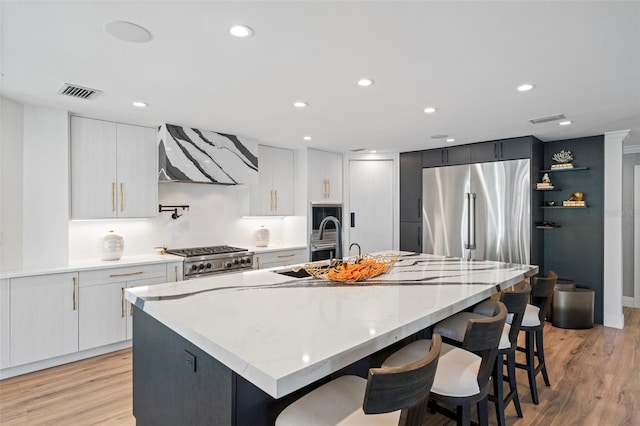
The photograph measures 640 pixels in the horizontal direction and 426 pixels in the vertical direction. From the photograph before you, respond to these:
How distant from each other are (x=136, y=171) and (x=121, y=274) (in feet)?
3.70

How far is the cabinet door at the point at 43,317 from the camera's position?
294 centimetres

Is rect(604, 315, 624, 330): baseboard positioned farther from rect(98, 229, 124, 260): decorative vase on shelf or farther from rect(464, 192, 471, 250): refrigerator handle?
rect(98, 229, 124, 260): decorative vase on shelf

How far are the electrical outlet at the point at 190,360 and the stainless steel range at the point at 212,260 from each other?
2511 millimetres

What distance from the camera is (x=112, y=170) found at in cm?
369

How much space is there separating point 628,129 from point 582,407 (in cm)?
336

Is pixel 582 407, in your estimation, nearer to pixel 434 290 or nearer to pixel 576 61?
pixel 434 290

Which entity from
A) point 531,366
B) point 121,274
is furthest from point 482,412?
point 121,274

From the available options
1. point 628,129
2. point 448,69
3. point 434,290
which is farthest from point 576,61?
point 628,129

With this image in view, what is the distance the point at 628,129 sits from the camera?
412 cm

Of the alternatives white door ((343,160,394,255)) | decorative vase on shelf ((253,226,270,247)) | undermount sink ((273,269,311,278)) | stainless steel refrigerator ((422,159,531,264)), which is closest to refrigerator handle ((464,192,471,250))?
stainless steel refrigerator ((422,159,531,264))

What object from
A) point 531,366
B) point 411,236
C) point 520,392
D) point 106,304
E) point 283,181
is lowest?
point 520,392

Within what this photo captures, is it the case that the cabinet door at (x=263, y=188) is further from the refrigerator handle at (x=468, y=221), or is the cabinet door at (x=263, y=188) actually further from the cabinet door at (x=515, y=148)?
the cabinet door at (x=515, y=148)

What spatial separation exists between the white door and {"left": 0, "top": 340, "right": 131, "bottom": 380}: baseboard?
3.68 m

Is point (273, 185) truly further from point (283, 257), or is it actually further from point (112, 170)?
point (112, 170)
